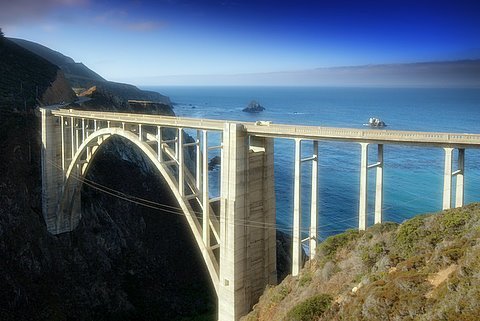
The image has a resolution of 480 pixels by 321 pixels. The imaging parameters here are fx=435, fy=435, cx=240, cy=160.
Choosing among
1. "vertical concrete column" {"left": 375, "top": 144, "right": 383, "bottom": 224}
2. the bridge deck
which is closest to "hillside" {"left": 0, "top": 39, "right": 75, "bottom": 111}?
the bridge deck

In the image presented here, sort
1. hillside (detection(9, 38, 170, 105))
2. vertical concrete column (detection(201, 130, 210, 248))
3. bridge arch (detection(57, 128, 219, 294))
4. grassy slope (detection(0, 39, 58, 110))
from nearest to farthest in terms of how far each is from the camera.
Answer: vertical concrete column (detection(201, 130, 210, 248)) < bridge arch (detection(57, 128, 219, 294)) < grassy slope (detection(0, 39, 58, 110)) < hillside (detection(9, 38, 170, 105))

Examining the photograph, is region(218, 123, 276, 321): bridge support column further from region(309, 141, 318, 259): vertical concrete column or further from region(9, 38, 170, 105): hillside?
region(9, 38, 170, 105): hillside

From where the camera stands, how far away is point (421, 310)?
36.7 feet

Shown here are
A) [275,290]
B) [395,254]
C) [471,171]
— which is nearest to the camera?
[395,254]

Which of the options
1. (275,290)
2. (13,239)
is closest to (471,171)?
(275,290)

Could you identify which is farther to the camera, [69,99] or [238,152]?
[69,99]

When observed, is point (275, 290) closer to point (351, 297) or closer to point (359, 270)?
point (359, 270)

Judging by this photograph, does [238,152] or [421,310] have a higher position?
[238,152]

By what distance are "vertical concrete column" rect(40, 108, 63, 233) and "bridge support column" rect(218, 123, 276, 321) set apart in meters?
21.3

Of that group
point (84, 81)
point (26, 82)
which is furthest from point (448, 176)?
point (84, 81)

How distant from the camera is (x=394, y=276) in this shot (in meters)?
13.3

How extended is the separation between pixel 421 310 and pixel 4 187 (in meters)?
33.1

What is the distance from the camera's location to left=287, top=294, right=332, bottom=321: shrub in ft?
47.3

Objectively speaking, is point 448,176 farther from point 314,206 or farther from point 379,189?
point 314,206
